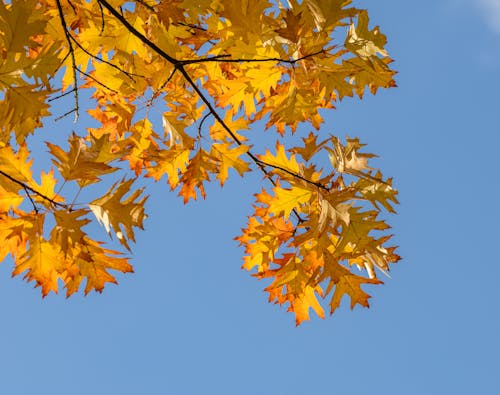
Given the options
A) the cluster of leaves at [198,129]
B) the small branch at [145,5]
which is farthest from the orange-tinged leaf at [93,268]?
the small branch at [145,5]

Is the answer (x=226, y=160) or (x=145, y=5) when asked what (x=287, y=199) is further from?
(x=145, y=5)

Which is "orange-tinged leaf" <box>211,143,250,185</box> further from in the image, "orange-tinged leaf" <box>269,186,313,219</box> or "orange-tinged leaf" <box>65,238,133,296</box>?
"orange-tinged leaf" <box>65,238,133,296</box>

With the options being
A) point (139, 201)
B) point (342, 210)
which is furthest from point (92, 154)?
point (342, 210)

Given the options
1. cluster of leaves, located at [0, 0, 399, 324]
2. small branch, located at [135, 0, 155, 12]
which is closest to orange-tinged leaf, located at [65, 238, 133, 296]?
cluster of leaves, located at [0, 0, 399, 324]

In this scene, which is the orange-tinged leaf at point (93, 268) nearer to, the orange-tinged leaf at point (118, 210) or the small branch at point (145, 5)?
the orange-tinged leaf at point (118, 210)

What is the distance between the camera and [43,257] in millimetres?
2043

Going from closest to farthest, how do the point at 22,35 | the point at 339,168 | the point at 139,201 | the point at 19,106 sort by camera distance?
the point at 22,35 < the point at 19,106 < the point at 139,201 < the point at 339,168

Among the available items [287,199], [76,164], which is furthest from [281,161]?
[76,164]

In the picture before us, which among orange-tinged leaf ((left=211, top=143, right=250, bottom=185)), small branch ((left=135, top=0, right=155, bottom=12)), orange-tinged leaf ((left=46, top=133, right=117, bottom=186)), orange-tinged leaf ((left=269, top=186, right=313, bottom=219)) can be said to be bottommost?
orange-tinged leaf ((left=46, top=133, right=117, bottom=186))

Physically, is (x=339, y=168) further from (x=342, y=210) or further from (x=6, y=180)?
(x=6, y=180)

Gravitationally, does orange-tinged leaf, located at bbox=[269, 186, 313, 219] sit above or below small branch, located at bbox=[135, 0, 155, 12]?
below

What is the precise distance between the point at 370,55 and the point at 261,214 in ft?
2.83

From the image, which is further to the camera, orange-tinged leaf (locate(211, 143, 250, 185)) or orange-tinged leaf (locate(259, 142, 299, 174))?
orange-tinged leaf (locate(211, 143, 250, 185))

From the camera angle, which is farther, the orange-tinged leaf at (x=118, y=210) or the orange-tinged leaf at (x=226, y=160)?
the orange-tinged leaf at (x=226, y=160)
